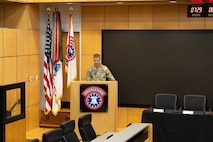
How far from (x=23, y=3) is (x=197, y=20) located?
14.1 feet

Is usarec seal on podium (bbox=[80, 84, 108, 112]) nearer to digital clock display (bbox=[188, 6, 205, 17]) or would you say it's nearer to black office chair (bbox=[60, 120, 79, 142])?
digital clock display (bbox=[188, 6, 205, 17])

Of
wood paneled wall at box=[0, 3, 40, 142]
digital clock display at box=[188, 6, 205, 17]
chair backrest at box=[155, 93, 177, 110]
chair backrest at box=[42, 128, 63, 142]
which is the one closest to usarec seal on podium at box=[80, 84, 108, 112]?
chair backrest at box=[155, 93, 177, 110]

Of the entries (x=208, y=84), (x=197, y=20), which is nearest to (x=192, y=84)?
(x=208, y=84)

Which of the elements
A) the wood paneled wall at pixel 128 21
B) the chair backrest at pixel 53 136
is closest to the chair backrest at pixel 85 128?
the chair backrest at pixel 53 136

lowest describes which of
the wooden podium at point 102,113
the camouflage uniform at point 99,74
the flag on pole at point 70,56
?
the wooden podium at point 102,113

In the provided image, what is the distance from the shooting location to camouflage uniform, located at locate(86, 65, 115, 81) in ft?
38.2

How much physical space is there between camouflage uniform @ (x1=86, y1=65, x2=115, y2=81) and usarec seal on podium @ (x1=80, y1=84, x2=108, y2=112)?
1.88 ft

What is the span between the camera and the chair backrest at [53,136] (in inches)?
247

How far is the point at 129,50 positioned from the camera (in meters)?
12.7

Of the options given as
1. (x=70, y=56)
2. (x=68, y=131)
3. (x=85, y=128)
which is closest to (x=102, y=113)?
(x=70, y=56)

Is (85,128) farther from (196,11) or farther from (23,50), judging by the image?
(196,11)

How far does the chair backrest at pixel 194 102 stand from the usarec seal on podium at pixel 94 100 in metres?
1.92

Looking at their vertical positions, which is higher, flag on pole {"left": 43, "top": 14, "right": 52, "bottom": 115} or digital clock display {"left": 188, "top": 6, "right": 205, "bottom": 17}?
digital clock display {"left": 188, "top": 6, "right": 205, "bottom": 17}

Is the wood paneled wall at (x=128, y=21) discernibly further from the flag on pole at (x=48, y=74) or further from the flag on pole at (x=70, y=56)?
the flag on pole at (x=48, y=74)
